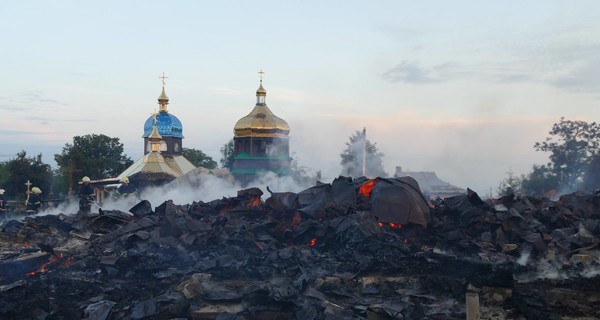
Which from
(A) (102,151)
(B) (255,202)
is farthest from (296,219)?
(A) (102,151)

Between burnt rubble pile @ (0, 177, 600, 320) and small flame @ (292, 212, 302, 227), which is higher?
small flame @ (292, 212, 302, 227)

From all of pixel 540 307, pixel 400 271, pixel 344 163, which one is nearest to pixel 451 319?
pixel 540 307

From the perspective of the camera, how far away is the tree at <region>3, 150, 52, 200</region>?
139 ft

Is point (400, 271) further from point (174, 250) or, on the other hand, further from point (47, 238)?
point (47, 238)

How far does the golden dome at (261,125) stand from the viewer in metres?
39.3

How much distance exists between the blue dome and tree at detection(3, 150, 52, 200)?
8286 millimetres

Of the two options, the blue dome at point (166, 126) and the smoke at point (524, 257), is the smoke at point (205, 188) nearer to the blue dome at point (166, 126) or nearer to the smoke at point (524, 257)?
the blue dome at point (166, 126)

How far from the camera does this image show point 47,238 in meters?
16.4

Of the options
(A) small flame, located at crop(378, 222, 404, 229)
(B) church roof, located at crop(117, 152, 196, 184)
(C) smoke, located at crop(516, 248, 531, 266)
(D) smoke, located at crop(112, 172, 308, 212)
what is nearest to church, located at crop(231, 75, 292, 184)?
(D) smoke, located at crop(112, 172, 308, 212)

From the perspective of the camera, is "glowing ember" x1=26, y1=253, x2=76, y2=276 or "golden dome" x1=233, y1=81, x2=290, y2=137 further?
"golden dome" x1=233, y1=81, x2=290, y2=137

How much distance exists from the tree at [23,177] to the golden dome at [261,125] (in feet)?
48.4

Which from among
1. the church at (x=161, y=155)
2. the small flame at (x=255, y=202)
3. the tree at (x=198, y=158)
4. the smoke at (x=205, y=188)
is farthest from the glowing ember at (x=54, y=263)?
the tree at (x=198, y=158)

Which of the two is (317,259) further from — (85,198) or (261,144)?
(261,144)

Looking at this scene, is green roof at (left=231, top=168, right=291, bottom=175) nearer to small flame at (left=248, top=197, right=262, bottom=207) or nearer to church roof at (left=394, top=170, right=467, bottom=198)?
church roof at (left=394, top=170, right=467, bottom=198)
